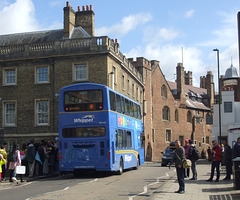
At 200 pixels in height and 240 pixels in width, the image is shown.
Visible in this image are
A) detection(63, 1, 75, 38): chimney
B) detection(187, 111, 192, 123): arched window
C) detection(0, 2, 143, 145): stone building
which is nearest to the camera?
detection(0, 2, 143, 145): stone building

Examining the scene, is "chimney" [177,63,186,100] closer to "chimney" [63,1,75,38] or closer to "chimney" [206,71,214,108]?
"chimney" [206,71,214,108]

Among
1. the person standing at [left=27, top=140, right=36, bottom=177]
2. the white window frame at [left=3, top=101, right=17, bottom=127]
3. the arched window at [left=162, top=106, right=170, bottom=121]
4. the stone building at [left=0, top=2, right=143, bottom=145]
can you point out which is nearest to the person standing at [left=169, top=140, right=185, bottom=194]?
the person standing at [left=27, top=140, right=36, bottom=177]

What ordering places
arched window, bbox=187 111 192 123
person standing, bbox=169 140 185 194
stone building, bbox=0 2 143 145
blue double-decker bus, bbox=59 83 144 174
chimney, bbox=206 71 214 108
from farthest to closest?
chimney, bbox=206 71 214 108 → arched window, bbox=187 111 192 123 → stone building, bbox=0 2 143 145 → blue double-decker bus, bbox=59 83 144 174 → person standing, bbox=169 140 185 194

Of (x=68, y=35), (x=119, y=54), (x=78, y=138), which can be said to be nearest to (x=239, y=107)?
(x=119, y=54)

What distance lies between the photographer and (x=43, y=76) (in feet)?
109

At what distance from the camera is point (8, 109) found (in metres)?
33.7

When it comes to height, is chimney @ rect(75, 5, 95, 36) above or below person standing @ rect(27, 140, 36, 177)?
above

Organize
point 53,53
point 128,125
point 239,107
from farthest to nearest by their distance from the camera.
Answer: point 239,107, point 53,53, point 128,125

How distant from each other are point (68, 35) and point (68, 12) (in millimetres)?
2121

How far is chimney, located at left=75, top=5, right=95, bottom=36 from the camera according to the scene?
36.2 m

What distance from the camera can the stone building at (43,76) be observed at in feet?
106

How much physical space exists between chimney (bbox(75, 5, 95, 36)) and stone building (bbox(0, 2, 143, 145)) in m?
2.24

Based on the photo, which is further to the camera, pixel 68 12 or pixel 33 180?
pixel 68 12

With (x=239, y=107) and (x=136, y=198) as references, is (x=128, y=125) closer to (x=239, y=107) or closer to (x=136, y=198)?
(x=136, y=198)
